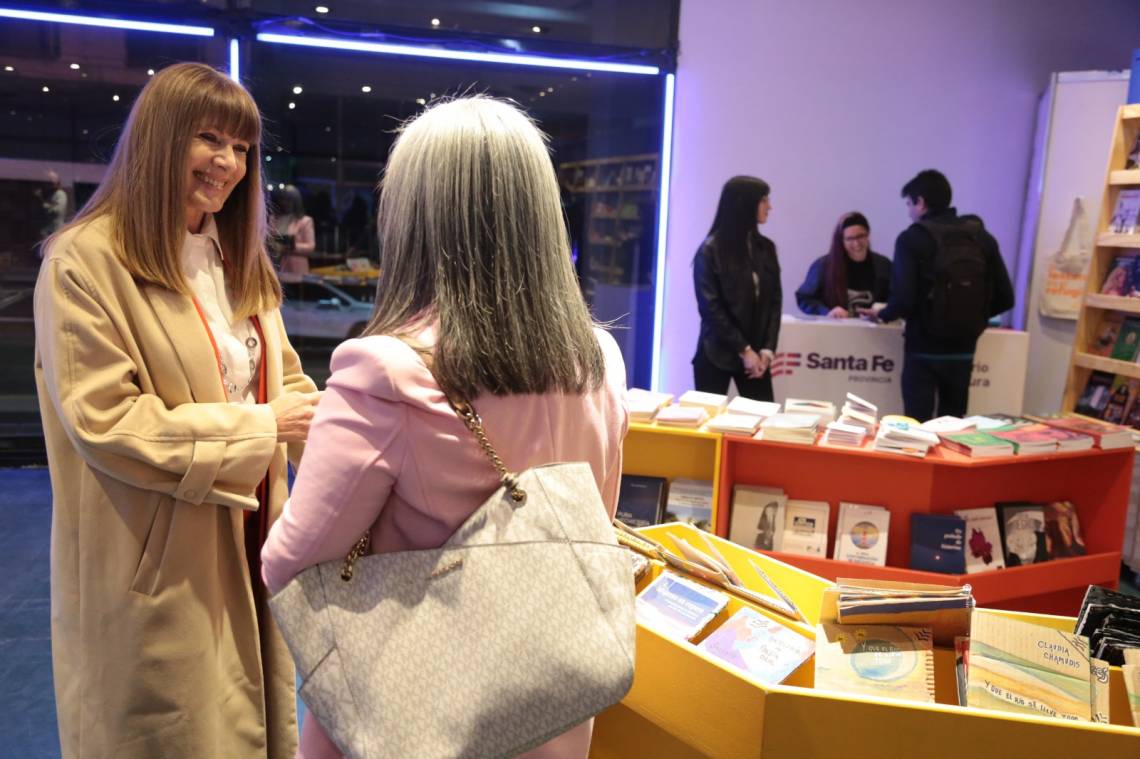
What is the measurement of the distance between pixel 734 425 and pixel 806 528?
18.0 inches

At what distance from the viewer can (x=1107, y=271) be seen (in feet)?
15.3

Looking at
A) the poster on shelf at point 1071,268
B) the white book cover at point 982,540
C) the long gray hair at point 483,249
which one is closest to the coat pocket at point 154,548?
the long gray hair at point 483,249

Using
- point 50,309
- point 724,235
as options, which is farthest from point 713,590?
point 724,235

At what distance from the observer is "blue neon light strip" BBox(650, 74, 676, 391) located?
5.93m

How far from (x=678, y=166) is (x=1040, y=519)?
349cm

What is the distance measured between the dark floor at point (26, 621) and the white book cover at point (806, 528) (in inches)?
80.3

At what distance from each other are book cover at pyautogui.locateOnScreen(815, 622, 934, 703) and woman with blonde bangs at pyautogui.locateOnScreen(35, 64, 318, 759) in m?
1.11

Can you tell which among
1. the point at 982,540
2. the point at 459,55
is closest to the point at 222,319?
→ the point at 982,540

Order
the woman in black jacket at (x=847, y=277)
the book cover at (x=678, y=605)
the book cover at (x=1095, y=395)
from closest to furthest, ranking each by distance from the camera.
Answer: the book cover at (x=678, y=605) → the book cover at (x=1095, y=395) → the woman in black jacket at (x=847, y=277)

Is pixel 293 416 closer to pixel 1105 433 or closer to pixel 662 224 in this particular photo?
pixel 1105 433

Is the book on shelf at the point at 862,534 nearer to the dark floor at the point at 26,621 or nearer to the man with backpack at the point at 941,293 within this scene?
the dark floor at the point at 26,621

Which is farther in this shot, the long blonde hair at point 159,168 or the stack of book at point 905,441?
the stack of book at point 905,441

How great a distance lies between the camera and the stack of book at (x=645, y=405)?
301 centimetres

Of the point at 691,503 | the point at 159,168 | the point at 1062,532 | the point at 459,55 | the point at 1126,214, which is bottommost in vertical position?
the point at 1062,532
